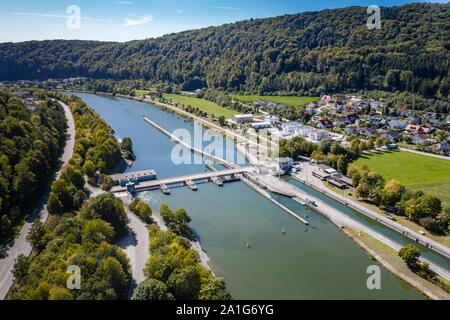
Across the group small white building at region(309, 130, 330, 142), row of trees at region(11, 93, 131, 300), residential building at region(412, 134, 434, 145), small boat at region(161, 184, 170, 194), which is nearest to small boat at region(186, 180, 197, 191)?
small boat at region(161, 184, 170, 194)

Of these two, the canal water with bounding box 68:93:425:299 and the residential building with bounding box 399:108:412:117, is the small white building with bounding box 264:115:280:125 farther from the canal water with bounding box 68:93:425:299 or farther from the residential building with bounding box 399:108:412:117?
the canal water with bounding box 68:93:425:299

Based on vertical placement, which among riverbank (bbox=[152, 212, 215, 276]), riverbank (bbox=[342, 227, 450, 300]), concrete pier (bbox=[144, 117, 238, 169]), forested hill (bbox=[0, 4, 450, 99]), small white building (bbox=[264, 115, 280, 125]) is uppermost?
forested hill (bbox=[0, 4, 450, 99])

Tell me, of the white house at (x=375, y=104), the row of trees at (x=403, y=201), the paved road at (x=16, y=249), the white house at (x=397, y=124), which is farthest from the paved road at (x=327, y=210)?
the white house at (x=375, y=104)

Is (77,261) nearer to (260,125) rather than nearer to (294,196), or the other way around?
(294,196)

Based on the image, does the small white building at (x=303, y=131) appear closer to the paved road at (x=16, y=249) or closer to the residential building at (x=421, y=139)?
the residential building at (x=421, y=139)
